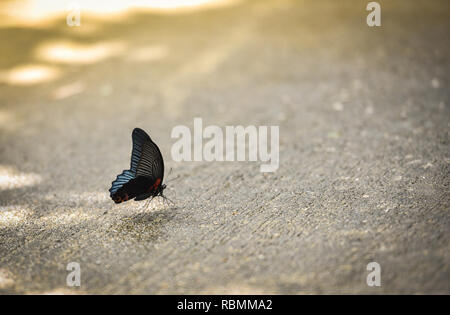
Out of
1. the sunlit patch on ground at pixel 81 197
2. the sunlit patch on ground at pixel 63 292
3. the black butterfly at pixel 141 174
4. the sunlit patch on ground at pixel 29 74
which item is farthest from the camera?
the sunlit patch on ground at pixel 29 74

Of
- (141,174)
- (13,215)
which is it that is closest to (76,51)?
(13,215)

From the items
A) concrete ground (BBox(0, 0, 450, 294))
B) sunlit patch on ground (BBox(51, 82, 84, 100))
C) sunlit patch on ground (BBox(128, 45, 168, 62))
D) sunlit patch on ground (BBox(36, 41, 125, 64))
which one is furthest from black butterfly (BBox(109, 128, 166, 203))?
sunlit patch on ground (BBox(36, 41, 125, 64))

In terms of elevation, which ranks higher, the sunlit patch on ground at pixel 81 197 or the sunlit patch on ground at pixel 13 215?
the sunlit patch on ground at pixel 81 197

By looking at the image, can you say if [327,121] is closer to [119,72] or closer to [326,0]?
[119,72]

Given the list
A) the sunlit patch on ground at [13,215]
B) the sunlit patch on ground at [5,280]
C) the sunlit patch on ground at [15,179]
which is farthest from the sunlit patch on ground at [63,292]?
the sunlit patch on ground at [15,179]

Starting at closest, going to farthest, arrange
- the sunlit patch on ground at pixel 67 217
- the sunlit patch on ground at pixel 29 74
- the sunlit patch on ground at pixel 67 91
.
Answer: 1. the sunlit patch on ground at pixel 67 217
2. the sunlit patch on ground at pixel 67 91
3. the sunlit patch on ground at pixel 29 74

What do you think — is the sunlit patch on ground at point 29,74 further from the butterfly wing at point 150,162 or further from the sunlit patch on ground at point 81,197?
the butterfly wing at point 150,162

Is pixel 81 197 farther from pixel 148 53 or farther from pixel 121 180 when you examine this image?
pixel 148 53

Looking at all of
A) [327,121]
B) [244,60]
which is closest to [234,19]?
[244,60]
